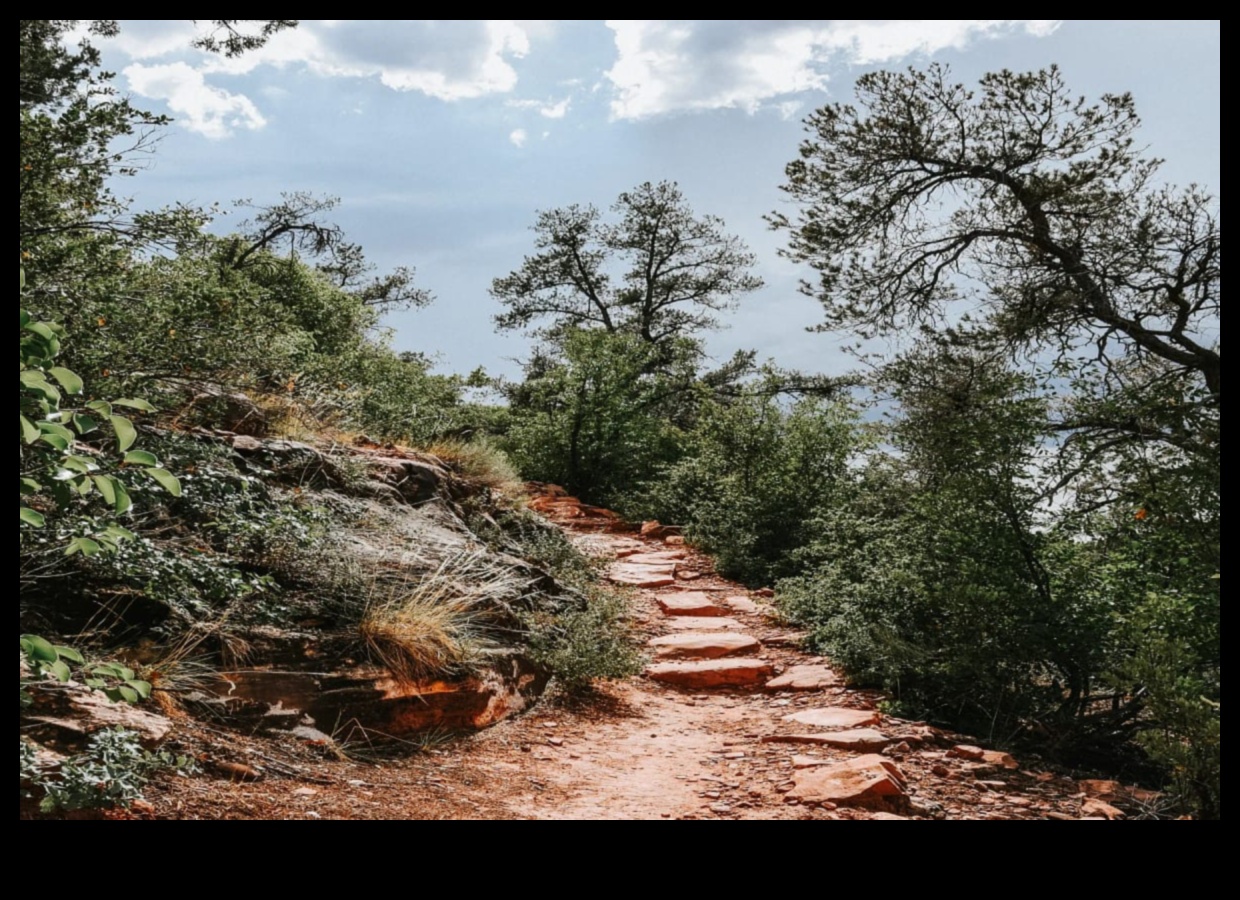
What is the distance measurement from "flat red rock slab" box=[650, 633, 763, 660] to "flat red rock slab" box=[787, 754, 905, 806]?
7.13ft

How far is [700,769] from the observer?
366cm

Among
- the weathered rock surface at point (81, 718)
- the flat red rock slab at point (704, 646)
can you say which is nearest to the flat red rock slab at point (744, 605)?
the flat red rock slab at point (704, 646)

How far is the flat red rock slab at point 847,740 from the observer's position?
3741 millimetres

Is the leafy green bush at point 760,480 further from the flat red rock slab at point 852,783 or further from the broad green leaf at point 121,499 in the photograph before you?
the broad green leaf at point 121,499

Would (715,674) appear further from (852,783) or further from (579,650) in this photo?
(852,783)

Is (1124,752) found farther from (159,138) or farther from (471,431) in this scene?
(471,431)

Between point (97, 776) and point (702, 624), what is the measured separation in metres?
4.70

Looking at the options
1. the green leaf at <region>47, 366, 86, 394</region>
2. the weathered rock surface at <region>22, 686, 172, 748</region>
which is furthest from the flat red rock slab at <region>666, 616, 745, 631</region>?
the green leaf at <region>47, 366, 86, 394</region>

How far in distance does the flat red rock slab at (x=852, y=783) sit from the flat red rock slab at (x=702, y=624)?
109 inches

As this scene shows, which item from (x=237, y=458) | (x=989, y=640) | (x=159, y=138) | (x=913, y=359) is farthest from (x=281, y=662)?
(x=913, y=359)

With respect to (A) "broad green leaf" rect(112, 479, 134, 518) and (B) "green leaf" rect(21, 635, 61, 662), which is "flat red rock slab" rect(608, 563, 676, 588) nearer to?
(B) "green leaf" rect(21, 635, 61, 662)

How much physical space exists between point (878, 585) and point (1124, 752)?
65.4 inches

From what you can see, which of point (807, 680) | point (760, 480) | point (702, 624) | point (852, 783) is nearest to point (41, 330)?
point (852, 783)
